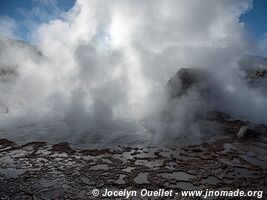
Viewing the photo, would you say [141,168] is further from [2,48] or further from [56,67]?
[2,48]

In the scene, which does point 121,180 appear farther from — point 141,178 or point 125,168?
point 125,168

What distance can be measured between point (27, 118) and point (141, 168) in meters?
12.3

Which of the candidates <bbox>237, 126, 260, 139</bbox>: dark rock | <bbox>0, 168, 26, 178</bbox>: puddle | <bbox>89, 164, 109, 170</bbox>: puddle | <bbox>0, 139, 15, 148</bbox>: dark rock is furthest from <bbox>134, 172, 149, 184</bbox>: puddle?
<bbox>0, 139, 15, 148</bbox>: dark rock

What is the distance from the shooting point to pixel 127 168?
10.5 metres

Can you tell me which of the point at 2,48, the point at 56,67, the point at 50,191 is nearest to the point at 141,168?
the point at 50,191

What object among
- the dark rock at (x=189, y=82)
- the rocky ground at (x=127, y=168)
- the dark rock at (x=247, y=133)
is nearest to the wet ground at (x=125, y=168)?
the rocky ground at (x=127, y=168)

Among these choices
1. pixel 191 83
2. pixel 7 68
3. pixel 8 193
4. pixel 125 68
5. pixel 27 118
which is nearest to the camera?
pixel 8 193

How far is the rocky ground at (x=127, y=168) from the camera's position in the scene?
347 inches

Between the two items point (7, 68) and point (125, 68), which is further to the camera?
point (7, 68)

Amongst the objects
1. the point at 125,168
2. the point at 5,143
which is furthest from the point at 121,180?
the point at 5,143

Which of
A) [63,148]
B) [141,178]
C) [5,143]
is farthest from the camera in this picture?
[5,143]

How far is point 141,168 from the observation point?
10.5m

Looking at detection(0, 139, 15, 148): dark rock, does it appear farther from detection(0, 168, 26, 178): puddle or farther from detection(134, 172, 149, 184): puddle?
detection(134, 172, 149, 184): puddle

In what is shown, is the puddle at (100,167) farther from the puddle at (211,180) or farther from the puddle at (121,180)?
the puddle at (211,180)
